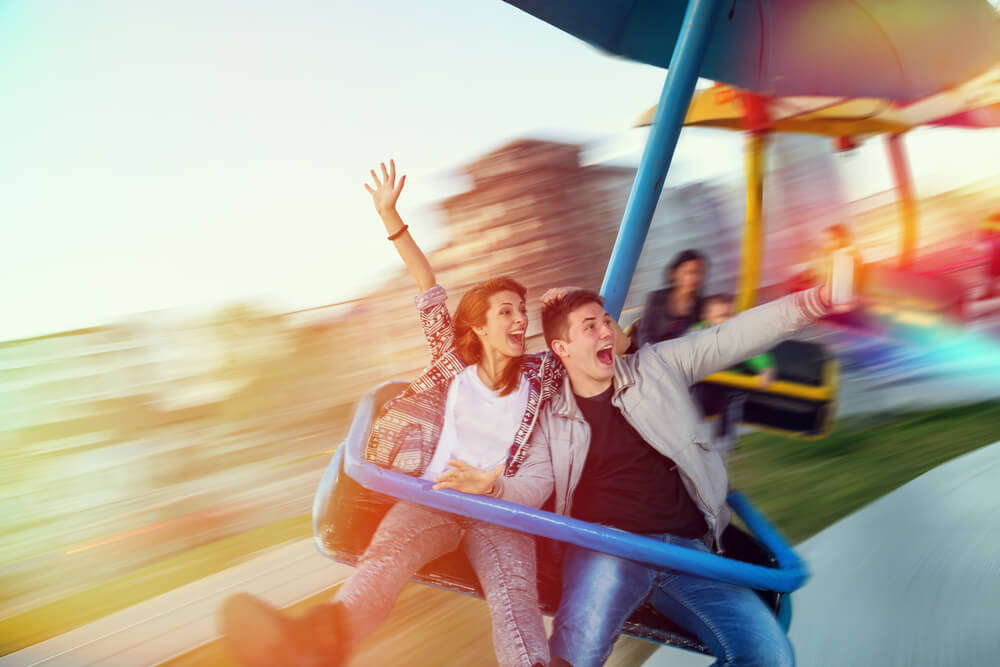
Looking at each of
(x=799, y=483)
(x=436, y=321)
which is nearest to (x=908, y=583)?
(x=799, y=483)

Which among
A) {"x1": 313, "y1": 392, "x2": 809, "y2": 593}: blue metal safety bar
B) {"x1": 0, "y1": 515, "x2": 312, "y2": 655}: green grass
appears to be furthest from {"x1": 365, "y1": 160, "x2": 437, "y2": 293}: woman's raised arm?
{"x1": 0, "y1": 515, "x2": 312, "y2": 655}: green grass

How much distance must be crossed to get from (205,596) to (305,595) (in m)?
0.34

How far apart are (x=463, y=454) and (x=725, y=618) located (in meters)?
0.65

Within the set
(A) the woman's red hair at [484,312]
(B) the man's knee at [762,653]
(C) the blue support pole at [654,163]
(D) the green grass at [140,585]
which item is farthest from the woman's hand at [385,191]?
(D) the green grass at [140,585]

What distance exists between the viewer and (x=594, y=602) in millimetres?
1432

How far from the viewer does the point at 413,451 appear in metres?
1.68

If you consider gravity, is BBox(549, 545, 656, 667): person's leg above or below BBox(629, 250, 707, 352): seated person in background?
below

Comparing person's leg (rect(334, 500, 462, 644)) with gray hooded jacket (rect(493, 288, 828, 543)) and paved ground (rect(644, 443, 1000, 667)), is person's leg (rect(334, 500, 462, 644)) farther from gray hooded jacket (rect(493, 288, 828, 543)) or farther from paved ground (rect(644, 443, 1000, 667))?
paved ground (rect(644, 443, 1000, 667))

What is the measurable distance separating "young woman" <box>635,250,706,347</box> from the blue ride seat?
0.97 meters

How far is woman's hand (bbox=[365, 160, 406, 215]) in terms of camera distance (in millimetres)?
1755

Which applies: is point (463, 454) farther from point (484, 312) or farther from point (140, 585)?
point (140, 585)

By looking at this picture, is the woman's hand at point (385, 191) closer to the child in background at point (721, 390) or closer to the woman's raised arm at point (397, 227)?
the woman's raised arm at point (397, 227)

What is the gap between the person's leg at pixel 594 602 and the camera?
1389mm

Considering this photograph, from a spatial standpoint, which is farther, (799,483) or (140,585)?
(799,483)
